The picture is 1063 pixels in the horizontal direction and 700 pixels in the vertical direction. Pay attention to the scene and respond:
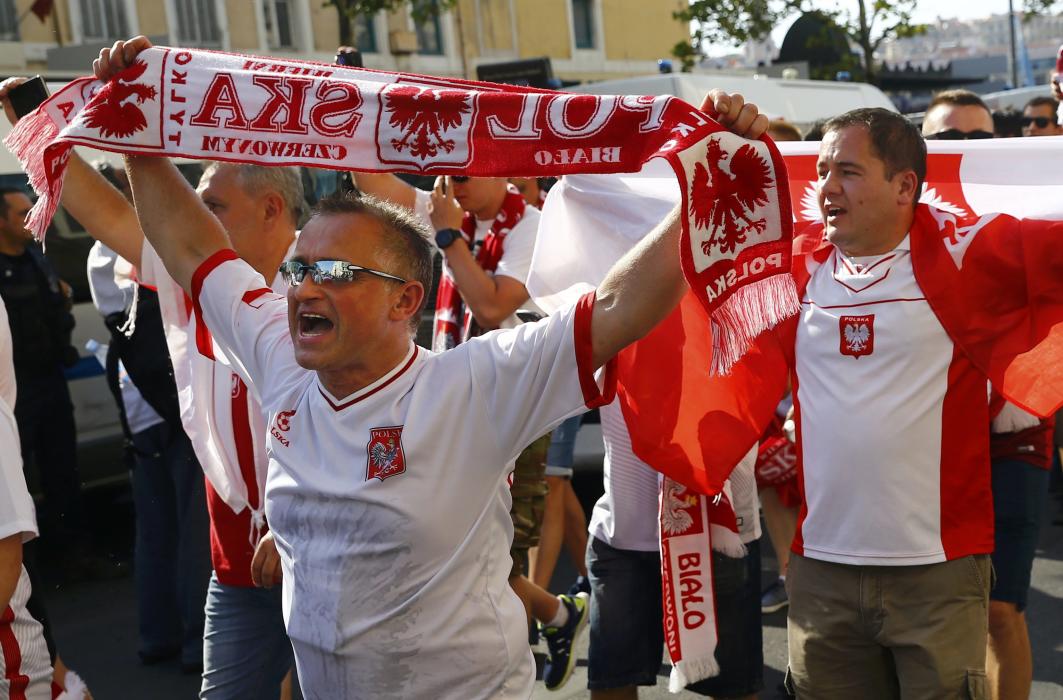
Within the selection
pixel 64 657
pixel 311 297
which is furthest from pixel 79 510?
pixel 311 297

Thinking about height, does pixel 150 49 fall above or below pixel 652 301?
above

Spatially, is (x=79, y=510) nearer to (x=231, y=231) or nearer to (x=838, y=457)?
(x=231, y=231)

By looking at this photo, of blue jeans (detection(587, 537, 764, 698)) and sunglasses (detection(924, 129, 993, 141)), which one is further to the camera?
sunglasses (detection(924, 129, 993, 141))

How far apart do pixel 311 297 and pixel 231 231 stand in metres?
1.12

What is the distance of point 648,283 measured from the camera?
240 centimetres

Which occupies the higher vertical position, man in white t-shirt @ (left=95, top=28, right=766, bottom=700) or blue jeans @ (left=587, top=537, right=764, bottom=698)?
man in white t-shirt @ (left=95, top=28, right=766, bottom=700)

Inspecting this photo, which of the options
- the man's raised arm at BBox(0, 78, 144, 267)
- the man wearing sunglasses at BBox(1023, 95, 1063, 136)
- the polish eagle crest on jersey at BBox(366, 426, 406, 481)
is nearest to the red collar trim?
the polish eagle crest on jersey at BBox(366, 426, 406, 481)

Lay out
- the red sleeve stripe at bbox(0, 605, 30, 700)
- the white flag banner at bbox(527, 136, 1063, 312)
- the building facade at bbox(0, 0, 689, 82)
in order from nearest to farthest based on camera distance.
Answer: the red sleeve stripe at bbox(0, 605, 30, 700) < the white flag banner at bbox(527, 136, 1063, 312) < the building facade at bbox(0, 0, 689, 82)

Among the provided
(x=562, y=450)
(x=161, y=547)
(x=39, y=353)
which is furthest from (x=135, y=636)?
(x=562, y=450)

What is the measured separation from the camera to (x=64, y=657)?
579 cm

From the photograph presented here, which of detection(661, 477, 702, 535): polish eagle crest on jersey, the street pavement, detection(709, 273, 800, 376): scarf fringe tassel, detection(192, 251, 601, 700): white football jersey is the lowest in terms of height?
the street pavement

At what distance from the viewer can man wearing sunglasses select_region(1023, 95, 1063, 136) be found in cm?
822

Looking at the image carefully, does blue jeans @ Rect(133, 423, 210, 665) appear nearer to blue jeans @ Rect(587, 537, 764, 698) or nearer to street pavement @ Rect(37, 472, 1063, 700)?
street pavement @ Rect(37, 472, 1063, 700)

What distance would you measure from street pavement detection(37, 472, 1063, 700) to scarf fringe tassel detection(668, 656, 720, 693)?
122 cm
